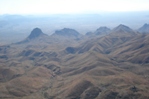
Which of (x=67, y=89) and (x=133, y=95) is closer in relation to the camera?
(x=133, y=95)

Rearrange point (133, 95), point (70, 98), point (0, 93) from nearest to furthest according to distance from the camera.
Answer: point (133, 95) < point (70, 98) < point (0, 93)

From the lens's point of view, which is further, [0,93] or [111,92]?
[0,93]

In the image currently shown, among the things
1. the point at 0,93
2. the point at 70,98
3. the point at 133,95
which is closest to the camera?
the point at 133,95

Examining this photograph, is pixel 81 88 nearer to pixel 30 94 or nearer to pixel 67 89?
pixel 67 89

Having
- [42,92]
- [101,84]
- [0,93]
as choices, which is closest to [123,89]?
[101,84]

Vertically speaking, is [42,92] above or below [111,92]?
below

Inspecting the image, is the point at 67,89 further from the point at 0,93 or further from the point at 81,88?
the point at 0,93

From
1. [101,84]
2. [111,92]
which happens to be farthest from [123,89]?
[101,84]

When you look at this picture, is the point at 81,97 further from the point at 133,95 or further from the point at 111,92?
the point at 133,95
